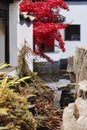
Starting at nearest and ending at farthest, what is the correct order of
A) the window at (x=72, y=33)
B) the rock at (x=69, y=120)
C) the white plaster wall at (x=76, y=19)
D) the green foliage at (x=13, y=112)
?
the rock at (x=69, y=120)
the green foliage at (x=13, y=112)
the white plaster wall at (x=76, y=19)
the window at (x=72, y=33)

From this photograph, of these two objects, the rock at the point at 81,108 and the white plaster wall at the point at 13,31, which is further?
the white plaster wall at the point at 13,31

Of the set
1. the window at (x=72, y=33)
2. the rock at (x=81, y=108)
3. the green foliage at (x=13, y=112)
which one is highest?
the rock at (x=81, y=108)

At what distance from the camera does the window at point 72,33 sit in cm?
2539

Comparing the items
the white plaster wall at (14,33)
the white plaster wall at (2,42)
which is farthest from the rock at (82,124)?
the white plaster wall at (2,42)

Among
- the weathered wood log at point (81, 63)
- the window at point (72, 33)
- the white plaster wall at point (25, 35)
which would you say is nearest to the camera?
the weathered wood log at point (81, 63)

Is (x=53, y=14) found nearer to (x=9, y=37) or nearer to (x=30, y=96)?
(x=9, y=37)

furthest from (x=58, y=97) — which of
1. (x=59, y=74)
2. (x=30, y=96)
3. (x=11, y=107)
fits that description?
(x=59, y=74)

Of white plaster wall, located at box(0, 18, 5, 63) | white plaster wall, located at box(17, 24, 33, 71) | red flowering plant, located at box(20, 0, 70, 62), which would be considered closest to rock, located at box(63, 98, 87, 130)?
white plaster wall, located at box(0, 18, 5, 63)

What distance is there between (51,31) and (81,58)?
31.9 ft

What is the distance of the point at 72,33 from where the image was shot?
84.2 ft

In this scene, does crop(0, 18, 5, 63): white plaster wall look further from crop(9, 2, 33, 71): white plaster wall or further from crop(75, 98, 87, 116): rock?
crop(75, 98, 87, 116): rock

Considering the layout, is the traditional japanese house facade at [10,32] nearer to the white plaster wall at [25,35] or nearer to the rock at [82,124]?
the white plaster wall at [25,35]

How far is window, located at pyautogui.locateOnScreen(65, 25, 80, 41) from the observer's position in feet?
83.3

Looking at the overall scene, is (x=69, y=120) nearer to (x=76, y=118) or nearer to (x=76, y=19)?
(x=76, y=118)
